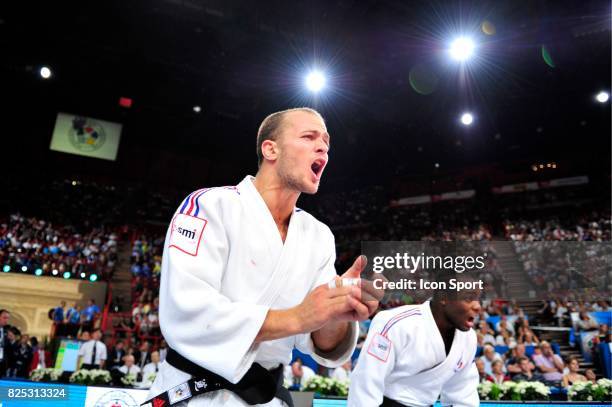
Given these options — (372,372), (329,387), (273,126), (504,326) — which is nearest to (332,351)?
(273,126)

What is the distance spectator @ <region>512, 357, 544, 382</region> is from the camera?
839cm

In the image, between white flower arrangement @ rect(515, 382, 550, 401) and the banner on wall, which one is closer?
white flower arrangement @ rect(515, 382, 550, 401)

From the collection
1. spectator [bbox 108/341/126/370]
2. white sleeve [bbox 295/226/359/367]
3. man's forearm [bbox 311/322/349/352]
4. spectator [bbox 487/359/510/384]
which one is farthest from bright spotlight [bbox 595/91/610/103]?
man's forearm [bbox 311/322/349/352]

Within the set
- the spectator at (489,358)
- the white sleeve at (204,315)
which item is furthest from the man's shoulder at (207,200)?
the spectator at (489,358)

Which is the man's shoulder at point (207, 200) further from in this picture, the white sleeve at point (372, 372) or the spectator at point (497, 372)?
the spectator at point (497, 372)

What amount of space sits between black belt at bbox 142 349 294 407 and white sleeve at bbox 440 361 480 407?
2.69 metres

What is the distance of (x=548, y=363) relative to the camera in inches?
352

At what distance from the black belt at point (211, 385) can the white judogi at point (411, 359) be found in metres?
1.86

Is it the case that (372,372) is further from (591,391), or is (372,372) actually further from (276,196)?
(591,391)

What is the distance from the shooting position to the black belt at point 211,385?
1688 millimetres

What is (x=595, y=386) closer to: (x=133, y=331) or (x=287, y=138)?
(x=287, y=138)

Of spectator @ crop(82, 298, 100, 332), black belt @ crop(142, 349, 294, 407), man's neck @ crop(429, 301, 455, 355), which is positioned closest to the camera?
black belt @ crop(142, 349, 294, 407)

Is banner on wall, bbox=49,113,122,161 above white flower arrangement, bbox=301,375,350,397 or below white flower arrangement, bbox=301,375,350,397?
above

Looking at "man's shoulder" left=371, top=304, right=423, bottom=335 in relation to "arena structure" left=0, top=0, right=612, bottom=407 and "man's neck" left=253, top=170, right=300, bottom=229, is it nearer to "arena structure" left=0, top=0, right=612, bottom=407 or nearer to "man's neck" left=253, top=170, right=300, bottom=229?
"arena structure" left=0, top=0, right=612, bottom=407
